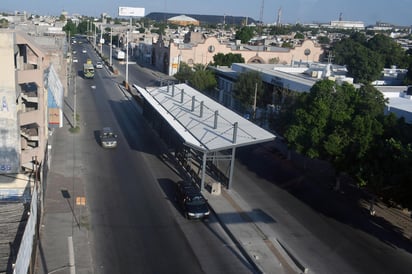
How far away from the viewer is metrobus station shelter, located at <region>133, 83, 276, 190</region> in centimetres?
2920

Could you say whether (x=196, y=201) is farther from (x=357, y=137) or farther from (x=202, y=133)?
(x=357, y=137)

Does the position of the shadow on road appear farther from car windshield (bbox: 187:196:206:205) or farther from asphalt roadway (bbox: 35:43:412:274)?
car windshield (bbox: 187:196:206:205)

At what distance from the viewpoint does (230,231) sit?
24062 millimetres

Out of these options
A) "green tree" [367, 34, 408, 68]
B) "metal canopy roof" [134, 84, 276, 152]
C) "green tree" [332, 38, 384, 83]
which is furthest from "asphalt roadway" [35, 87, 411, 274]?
"green tree" [367, 34, 408, 68]

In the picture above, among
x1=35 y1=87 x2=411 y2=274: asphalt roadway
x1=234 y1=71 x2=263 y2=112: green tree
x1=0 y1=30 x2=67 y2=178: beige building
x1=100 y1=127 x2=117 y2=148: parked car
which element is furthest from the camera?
x1=234 y1=71 x2=263 y2=112: green tree

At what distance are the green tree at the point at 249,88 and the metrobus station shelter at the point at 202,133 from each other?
32.1ft

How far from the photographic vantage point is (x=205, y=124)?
110 ft

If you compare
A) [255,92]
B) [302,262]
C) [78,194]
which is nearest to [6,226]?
[78,194]

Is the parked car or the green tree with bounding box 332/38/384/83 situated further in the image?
the green tree with bounding box 332/38/384/83

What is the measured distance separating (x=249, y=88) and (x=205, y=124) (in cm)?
2059

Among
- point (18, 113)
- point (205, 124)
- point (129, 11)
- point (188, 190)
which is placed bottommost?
point (188, 190)

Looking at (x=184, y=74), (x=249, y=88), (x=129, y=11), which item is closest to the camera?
(x=249, y=88)

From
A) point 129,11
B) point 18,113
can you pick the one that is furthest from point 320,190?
point 129,11

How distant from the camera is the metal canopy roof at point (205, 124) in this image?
1150 inches
